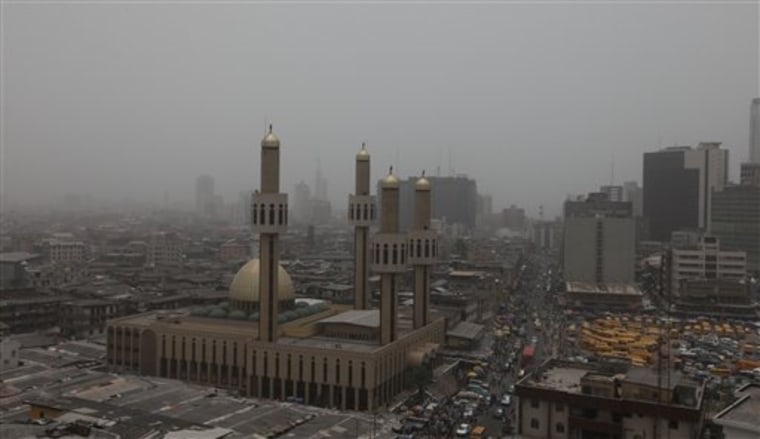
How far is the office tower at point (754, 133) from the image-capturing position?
9688 centimetres

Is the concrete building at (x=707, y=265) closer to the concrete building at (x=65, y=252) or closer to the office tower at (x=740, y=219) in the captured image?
the office tower at (x=740, y=219)

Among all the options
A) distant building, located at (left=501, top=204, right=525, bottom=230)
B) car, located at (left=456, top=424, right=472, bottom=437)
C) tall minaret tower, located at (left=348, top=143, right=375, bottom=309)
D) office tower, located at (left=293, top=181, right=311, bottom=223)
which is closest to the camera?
car, located at (left=456, top=424, right=472, bottom=437)

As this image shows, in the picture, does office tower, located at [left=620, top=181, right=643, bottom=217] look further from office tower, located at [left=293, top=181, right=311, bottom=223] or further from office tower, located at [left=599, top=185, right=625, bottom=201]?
office tower, located at [left=293, top=181, right=311, bottom=223]

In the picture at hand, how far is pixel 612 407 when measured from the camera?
22375mm

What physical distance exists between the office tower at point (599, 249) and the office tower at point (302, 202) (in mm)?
105783

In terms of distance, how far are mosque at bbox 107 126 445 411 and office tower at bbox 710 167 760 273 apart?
55935 mm

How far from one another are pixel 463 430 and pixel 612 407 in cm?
704

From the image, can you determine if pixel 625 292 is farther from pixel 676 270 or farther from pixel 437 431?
pixel 437 431

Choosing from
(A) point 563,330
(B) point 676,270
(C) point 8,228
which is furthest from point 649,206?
(C) point 8,228

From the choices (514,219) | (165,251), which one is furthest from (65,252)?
(514,219)

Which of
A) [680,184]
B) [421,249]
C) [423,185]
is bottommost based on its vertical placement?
[421,249]

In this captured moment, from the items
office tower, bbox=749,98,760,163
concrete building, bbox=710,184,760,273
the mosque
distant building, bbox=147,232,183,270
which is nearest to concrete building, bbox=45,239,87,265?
distant building, bbox=147,232,183,270

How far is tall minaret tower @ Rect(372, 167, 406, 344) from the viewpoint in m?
32.3

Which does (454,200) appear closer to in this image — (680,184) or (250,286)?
(680,184)
